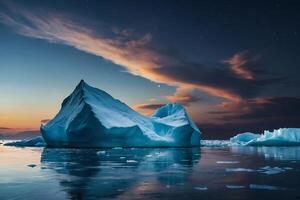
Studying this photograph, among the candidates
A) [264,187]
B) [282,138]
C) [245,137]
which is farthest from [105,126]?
[245,137]

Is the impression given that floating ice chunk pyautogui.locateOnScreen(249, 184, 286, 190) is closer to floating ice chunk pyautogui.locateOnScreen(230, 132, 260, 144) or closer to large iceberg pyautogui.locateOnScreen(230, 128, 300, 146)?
large iceberg pyautogui.locateOnScreen(230, 128, 300, 146)

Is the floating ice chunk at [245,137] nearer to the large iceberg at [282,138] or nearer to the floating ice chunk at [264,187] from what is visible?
the large iceberg at [282,138]

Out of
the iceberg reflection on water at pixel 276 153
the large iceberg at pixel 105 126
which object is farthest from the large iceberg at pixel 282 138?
the large iceberg at pixel 105 126

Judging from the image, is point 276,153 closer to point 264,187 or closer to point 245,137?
point 264,187

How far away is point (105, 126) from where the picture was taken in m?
41.1

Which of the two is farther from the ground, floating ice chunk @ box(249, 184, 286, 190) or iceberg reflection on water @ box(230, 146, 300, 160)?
iceberg reflection on water @ box(230, 146, 300, 160)

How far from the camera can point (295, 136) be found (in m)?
61.1

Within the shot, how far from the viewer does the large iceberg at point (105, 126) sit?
42188 mm

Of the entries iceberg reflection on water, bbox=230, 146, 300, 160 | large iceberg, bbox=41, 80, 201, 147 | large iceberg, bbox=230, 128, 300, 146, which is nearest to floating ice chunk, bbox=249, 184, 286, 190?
iceberg reflection on water, bbox=230, 146, 300, 160

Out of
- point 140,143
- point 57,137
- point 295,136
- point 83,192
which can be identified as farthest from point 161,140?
point 83,192

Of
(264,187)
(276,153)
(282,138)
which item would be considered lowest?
(264,187)

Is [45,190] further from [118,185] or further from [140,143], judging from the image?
[140,143]

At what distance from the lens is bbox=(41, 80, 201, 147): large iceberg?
4219 centimetres

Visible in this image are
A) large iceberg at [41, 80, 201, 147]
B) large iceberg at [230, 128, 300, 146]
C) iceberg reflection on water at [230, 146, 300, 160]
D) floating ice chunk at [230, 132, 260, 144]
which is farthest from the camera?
floating ice chunk at [230, 132, 260, 144]
